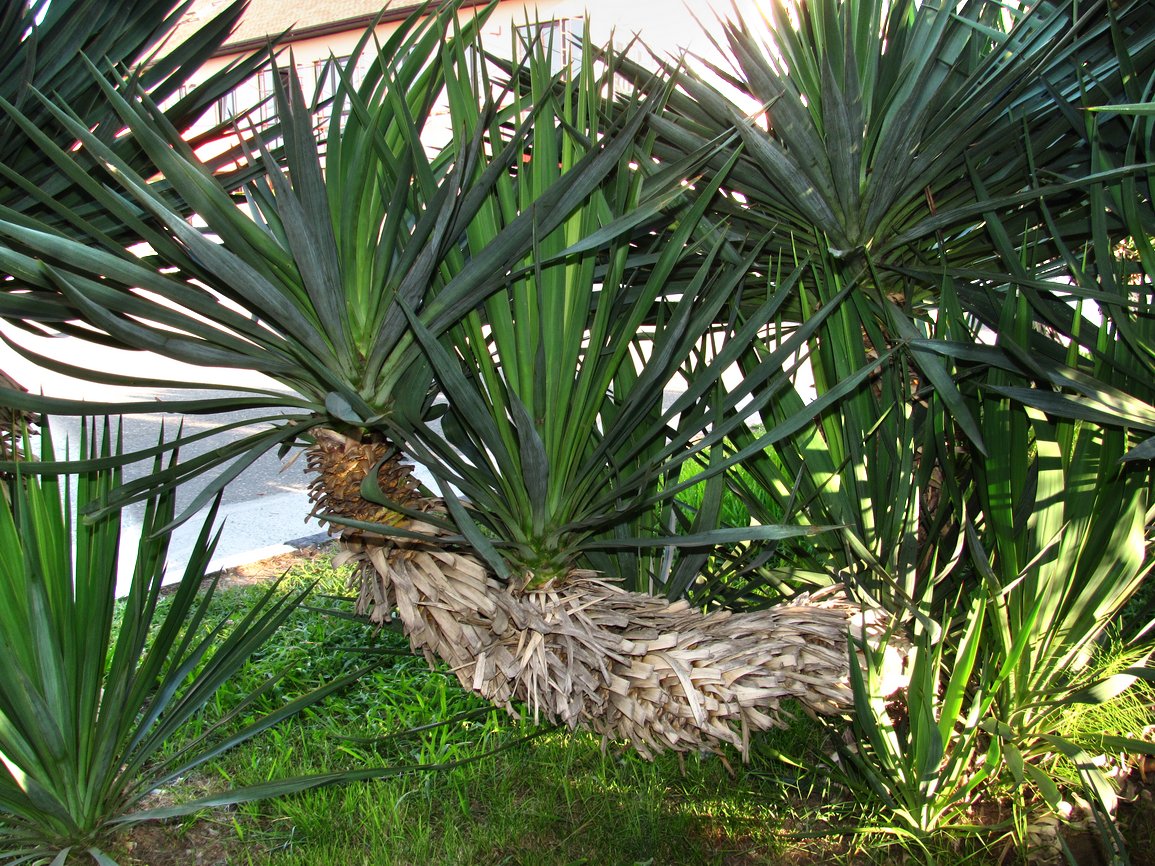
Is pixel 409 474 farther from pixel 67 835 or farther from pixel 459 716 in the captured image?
pixel 67 835

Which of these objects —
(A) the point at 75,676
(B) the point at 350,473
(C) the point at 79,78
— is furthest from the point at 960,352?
(C) the point at 79,78

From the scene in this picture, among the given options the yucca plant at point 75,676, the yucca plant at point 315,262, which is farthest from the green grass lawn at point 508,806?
the yucca plant at point 315,262

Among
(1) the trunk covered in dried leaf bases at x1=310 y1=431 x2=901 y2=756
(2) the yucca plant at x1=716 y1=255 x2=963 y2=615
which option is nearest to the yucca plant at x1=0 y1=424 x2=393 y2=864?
(1) the trunk covered in dried leaf bases at x1=310 y1=431 x2=901 y2=756

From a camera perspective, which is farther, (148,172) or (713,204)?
(148,172)

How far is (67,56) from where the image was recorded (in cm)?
194

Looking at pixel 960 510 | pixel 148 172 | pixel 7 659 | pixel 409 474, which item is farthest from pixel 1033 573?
pixel 148 172

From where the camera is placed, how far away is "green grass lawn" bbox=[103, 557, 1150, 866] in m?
2.12

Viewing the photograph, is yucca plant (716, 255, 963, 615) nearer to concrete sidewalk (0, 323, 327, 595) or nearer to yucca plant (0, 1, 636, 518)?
yucca plant (0, 1, 636, 518)

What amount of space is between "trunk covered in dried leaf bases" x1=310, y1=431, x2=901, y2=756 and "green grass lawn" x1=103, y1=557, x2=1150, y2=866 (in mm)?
299

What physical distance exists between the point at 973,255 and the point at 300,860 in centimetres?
195

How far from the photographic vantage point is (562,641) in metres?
1.64

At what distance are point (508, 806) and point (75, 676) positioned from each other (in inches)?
39.4

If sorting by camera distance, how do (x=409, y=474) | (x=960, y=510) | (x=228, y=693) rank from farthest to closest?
(x=228, y=693), (x=960, y=510), (x=409, y=474)

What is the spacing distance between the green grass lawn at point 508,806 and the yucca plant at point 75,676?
0.66 ft
